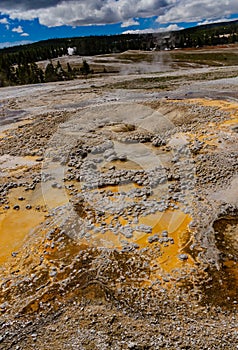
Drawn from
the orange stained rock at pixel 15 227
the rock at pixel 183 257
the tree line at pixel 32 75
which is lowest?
the rock at pixel 183 257

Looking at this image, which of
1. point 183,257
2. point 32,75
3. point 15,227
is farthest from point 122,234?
point 32,75

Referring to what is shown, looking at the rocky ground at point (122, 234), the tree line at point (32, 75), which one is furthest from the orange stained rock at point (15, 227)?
the tree line at point (32, 75)

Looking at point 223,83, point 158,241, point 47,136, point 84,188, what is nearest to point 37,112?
point 47,136

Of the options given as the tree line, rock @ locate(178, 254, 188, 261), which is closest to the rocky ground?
rock @ locate(178, 254, 188, 261)

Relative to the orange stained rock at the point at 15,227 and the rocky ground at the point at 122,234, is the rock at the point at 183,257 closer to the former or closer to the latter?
the rocky ground at the point at 122,234

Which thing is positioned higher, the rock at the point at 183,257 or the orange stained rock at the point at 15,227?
the orange stained rock at the point at 15,227

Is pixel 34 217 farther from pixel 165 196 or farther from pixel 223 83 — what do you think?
pixel 223 83

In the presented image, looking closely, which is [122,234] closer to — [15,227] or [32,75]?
[15,227]

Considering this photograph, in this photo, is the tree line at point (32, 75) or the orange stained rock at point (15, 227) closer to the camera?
the orange stained rock at point (15, 227)

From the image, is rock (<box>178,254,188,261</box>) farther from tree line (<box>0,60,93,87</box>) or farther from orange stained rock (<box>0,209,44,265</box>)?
tree line (<box>0,60,93,87</box>)
